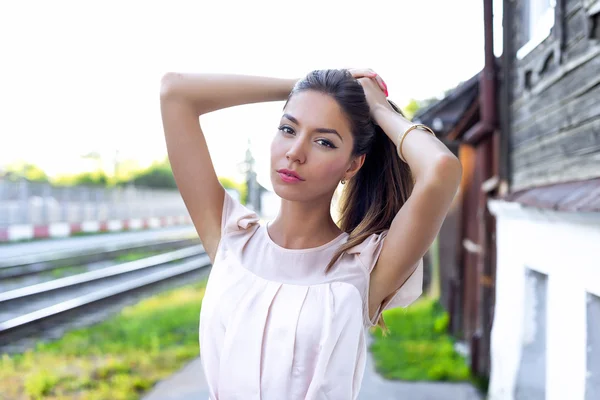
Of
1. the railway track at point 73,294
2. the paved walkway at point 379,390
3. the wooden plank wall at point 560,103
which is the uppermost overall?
the wooden plank wall at point 560,103

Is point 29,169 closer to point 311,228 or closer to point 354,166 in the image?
point 311,228

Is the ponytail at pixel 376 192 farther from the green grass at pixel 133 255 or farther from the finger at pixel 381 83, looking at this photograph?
the green grass at pixel 133 255

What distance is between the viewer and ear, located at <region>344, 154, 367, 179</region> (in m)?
1.93

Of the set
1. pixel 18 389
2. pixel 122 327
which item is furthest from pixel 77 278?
pixel 18 389

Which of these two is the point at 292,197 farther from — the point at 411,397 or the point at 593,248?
the point at 411,397

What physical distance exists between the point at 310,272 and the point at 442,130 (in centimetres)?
599

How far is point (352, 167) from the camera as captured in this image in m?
1.94

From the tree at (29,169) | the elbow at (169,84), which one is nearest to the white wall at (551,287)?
the elbow at (169,84)

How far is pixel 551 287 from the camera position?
333cm

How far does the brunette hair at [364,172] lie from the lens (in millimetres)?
1860

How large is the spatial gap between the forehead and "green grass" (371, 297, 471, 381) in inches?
147

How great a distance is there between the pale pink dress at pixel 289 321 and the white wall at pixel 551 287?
1.21 metres

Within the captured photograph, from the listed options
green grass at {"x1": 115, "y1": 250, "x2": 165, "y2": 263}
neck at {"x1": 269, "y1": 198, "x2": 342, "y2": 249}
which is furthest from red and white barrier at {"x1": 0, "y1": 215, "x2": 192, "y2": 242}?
neck at {"x1": 269, "y1": 198, "x2": 342, "y2": 249}

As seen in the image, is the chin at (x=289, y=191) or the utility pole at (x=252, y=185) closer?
the chin at (x=289, y=191)
